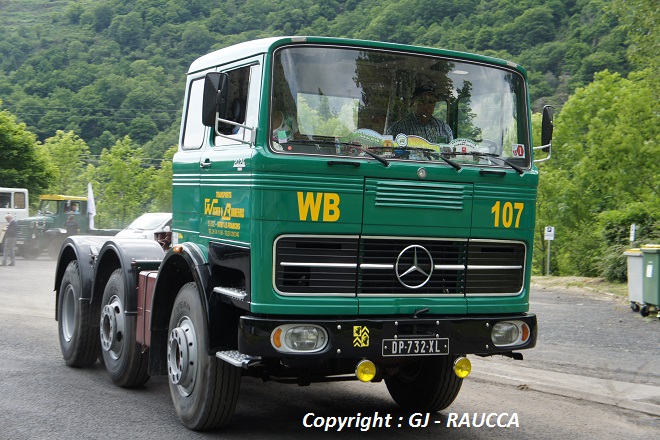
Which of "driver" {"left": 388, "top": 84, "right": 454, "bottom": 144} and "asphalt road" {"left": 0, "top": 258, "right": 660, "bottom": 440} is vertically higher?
"driver" {"left": 388, "top": 84, "right": 454, "bottom": 144}

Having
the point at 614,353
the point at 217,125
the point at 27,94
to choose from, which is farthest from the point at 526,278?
the point at 27,94

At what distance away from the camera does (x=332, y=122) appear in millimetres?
6039

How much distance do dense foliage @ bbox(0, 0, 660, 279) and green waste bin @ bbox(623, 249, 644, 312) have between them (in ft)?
51.3

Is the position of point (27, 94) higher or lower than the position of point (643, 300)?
higher

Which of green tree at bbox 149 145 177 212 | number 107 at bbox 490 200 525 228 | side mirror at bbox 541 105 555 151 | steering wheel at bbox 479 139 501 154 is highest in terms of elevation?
green tree at bbox 149 145 177 212

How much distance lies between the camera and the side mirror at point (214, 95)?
5953 millimetres

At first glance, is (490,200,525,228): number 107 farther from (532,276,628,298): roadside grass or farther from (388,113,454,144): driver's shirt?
(532,276,628,298): roadside grass

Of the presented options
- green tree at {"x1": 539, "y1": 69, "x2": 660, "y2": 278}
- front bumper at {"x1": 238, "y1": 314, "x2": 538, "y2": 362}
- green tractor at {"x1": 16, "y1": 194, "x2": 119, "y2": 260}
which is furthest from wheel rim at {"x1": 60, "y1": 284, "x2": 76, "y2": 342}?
green tractor at {"x1": 16, "y1": 194, "x2": 119, "y2": 260}

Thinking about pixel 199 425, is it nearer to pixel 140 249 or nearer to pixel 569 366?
pixel 140 249

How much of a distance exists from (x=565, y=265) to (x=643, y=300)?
31.9 metres

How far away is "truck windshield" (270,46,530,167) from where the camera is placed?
595 centimetres

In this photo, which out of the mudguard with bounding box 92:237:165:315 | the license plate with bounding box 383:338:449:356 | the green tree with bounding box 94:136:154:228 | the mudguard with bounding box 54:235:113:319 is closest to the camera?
the license plate with bounding box 383:338:449:356

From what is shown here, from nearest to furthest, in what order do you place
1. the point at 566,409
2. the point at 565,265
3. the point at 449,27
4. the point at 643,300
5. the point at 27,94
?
the point at 566,409 < the point at 643,300 < the point at 565,265 < the point at 449,27 < the point at 27,94

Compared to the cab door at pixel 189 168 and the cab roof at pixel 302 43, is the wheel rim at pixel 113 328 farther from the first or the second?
the cab roof at pixel 302 43
